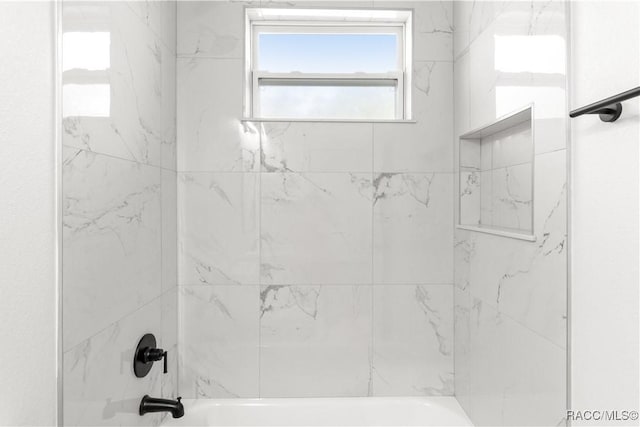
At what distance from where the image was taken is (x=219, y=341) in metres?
1.98

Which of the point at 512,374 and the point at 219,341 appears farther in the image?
the point at 219,341

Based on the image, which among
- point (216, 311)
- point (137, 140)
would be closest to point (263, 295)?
point (216, 311)

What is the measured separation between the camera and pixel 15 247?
0.86m

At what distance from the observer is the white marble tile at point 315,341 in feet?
6.48

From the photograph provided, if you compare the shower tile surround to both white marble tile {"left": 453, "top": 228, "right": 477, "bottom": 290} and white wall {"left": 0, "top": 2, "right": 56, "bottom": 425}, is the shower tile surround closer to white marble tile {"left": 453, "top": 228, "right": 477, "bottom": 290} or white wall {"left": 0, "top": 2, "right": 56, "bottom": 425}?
white marble tile {"left": 453, "top": 228, "right": 477, "bottom": 290}

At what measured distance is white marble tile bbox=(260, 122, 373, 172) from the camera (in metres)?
1.95

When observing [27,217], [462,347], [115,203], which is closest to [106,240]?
[115,203]

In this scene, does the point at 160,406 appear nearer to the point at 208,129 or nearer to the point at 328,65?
the point at 208,129

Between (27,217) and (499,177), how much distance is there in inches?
59.3

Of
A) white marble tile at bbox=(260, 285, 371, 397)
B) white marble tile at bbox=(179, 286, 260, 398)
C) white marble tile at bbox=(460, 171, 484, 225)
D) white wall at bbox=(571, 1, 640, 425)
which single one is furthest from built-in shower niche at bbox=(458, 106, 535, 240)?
white marble tile at bbox=(179, 286, 260, 398)

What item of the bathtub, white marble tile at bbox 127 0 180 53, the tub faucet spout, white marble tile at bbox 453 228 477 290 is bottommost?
the bathtub

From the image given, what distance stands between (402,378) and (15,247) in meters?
1.64

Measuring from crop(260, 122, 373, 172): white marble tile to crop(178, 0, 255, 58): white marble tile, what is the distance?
1.30 ft

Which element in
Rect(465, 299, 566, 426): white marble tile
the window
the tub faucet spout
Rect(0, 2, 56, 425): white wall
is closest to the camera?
Rect(0, 2, 56, 425): white wall
